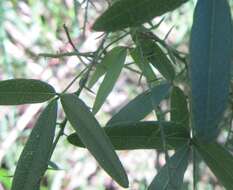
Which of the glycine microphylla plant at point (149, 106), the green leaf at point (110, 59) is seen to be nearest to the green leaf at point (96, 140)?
the glycine microphylla plant at point (149, 106)

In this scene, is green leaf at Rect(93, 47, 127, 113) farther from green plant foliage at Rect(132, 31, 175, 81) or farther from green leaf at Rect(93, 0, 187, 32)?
green leaf at Rect(93, 0, 187, 32)

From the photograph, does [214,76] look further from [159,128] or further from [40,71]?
[40,71]

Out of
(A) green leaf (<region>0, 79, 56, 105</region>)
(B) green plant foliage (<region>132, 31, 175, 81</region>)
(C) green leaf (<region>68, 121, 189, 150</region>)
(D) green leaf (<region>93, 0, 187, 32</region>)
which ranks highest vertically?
(B) green plant foliage (<region>132, 31, 175, 81</region>)

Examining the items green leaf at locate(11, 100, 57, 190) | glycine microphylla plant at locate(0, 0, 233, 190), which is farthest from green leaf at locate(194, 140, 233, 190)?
green leaf at locate(11, 100, 57, 190)

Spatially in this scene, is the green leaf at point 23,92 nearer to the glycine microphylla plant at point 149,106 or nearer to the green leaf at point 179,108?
the glycine microphylla plant at point 149,106

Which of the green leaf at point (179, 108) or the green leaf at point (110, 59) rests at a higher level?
the green leaf at point (110, 59)

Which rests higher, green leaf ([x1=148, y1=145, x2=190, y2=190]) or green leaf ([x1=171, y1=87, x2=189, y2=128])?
green leaf ([x1=171, y1=87, x2=189, y2=128])
